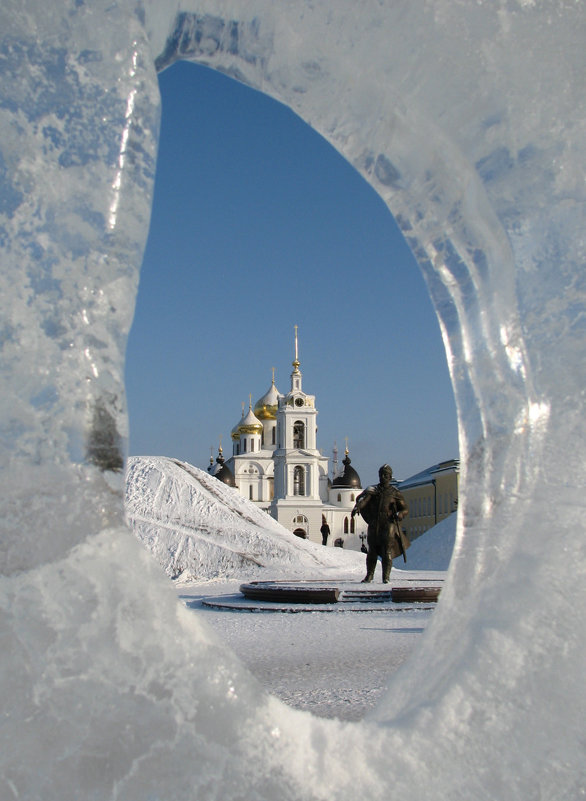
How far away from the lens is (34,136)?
1.74 metres

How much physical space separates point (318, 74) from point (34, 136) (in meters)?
0.82

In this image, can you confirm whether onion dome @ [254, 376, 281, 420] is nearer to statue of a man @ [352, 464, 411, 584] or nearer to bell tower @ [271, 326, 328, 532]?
bell tower @ [271, 326, 328, 532]

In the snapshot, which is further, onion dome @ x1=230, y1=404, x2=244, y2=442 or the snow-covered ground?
onion dome @ x1=230, y1=404, x2=244, y2=442

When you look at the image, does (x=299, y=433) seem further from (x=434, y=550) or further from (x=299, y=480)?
(x=434, y=550)

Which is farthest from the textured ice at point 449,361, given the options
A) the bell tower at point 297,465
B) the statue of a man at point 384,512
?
the bell tower at point 297,465

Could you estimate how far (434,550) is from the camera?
17719mm

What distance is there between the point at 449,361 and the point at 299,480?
4582 centimetres

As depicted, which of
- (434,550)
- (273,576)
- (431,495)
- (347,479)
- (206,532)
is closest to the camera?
(273,576)

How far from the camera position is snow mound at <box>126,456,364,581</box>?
1278 centimetres

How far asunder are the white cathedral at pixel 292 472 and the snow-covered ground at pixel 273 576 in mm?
28088

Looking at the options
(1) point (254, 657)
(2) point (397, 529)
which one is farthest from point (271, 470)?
(1) point (254, 657)

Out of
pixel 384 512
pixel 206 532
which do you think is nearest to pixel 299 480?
pixel 206 532

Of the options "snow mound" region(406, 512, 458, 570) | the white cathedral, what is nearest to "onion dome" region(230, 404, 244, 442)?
the white cathedral

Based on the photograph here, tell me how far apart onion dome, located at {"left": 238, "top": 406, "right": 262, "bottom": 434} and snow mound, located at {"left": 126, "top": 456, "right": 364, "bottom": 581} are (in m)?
37.6
